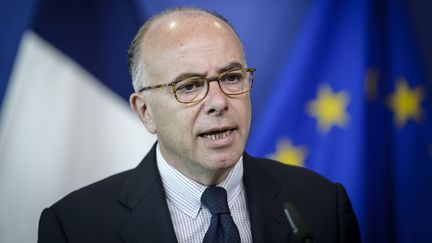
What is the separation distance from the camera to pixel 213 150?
→ 6.06 ft

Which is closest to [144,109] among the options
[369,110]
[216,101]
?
[216,101]

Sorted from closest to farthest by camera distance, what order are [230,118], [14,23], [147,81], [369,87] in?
[230,118]
[147,81]
[14,23]
[369,87]

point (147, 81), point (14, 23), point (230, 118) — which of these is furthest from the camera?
point (14, 23)

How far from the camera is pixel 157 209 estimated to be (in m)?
1.95

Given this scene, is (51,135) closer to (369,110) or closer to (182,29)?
(182,29)

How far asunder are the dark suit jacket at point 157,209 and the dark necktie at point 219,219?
11cm

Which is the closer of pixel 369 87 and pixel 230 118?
pixel 230 118

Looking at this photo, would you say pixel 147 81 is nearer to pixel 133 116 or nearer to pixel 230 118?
pixel 230 118

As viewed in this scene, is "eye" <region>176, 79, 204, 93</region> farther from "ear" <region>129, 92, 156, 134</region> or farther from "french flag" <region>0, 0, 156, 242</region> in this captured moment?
"french flag" <region>0, 0, 156, 242</region>

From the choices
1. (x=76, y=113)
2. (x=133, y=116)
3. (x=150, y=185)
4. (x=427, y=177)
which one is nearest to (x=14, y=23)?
(x=76, y=113)

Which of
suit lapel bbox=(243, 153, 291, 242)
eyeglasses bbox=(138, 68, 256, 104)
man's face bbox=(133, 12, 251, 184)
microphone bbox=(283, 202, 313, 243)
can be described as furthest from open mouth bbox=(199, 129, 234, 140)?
microphone bbox=(283, 202, 313, 243)

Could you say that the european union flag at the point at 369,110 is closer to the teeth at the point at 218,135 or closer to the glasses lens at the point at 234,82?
the glasses lens at the point at 234,82

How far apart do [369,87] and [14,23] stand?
187cm

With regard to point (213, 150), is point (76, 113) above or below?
above
